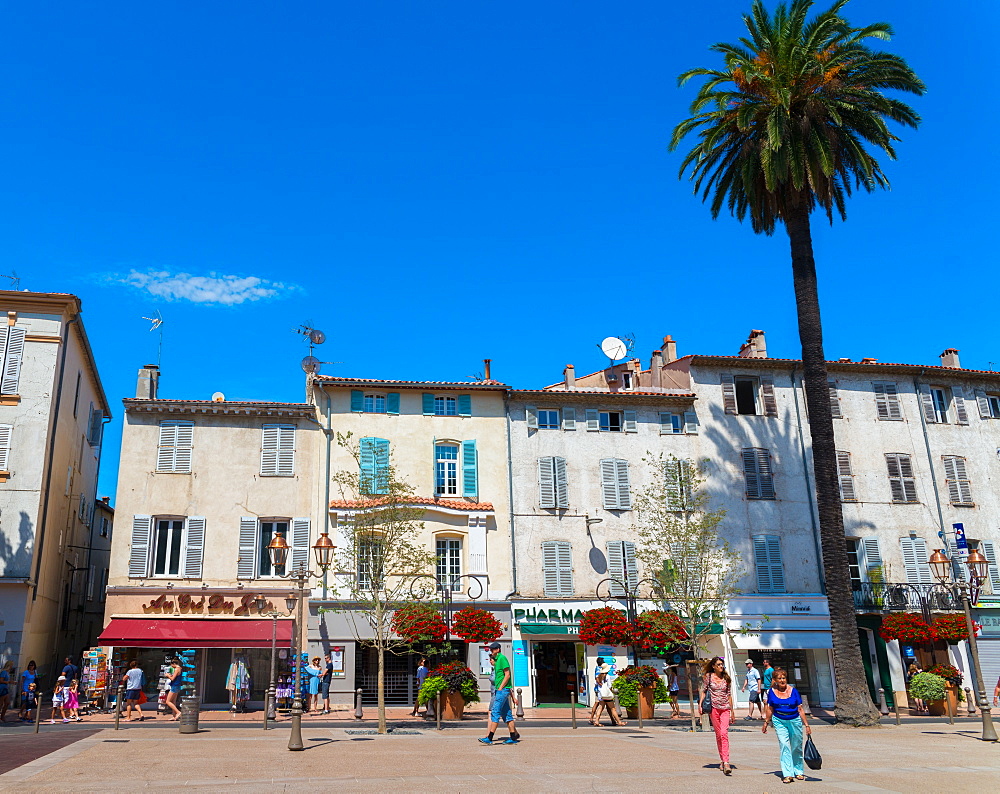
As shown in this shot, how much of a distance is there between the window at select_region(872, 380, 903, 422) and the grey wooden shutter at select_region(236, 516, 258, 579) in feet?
82.3

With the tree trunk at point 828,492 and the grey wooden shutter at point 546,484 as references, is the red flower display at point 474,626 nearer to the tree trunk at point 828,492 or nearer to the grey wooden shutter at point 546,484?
the grey wooden shutter at point 546,484

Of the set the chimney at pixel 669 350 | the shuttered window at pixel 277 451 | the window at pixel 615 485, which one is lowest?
the window at pixel 615 485

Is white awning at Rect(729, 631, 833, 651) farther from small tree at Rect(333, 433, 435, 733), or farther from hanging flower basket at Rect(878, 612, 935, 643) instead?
small tree at Rect(333, 433, 435, 733)

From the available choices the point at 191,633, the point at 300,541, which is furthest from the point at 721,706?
the point at 191,633

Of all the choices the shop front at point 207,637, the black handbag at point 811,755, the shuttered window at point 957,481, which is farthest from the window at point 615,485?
the black handbag at point 811,755

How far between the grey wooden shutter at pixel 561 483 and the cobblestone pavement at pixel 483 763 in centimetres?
1183

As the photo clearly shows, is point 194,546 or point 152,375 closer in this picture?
point 194,546

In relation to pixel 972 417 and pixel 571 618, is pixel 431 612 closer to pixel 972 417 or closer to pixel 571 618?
pixel 571 618

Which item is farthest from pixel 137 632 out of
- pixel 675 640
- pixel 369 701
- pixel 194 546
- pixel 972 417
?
pixel 972 417

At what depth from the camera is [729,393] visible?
116 feet

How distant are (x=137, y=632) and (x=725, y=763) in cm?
2040

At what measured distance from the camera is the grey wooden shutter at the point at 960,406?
37.0 metres

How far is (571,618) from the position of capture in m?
31.3

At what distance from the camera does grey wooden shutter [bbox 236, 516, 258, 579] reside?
30016mm
